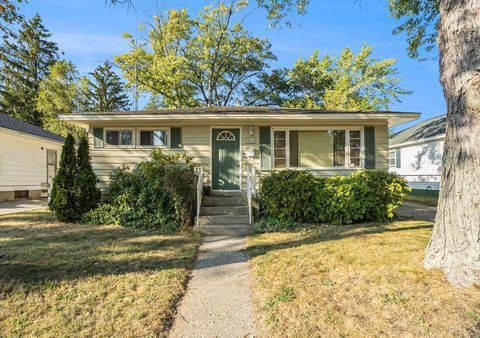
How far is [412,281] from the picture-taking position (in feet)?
9.82

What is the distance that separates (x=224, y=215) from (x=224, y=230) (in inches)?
21.2

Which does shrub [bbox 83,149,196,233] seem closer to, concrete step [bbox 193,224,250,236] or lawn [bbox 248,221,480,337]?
concrete step [bbox 193,224,250,236]

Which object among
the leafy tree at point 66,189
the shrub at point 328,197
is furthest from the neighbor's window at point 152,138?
the shrub at point 328,197

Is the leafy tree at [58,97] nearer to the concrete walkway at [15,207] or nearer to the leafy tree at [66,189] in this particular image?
the concrete walkway at [15,207]

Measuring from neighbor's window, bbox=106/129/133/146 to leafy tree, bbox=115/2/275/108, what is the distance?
11.7 m

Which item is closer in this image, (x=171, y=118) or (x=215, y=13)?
(x=171, y=118)

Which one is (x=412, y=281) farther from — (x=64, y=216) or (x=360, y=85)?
(x=360, y=85)

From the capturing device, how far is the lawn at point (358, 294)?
2.35m

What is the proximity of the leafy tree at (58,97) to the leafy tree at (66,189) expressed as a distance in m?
18.2

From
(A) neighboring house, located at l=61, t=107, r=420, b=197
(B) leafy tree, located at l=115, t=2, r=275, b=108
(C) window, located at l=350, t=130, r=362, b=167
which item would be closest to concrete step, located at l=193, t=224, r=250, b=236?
(A) neighboring house, located at l=61, t=107, r=420, b=197

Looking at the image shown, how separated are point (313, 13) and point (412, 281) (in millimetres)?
7214

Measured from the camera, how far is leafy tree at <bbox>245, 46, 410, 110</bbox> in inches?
855

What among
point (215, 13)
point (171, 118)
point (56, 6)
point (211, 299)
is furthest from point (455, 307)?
point (215, 13)

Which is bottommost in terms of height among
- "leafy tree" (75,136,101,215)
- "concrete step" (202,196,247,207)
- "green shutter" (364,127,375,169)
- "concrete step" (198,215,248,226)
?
"concrete step" (198,215,248,226)
